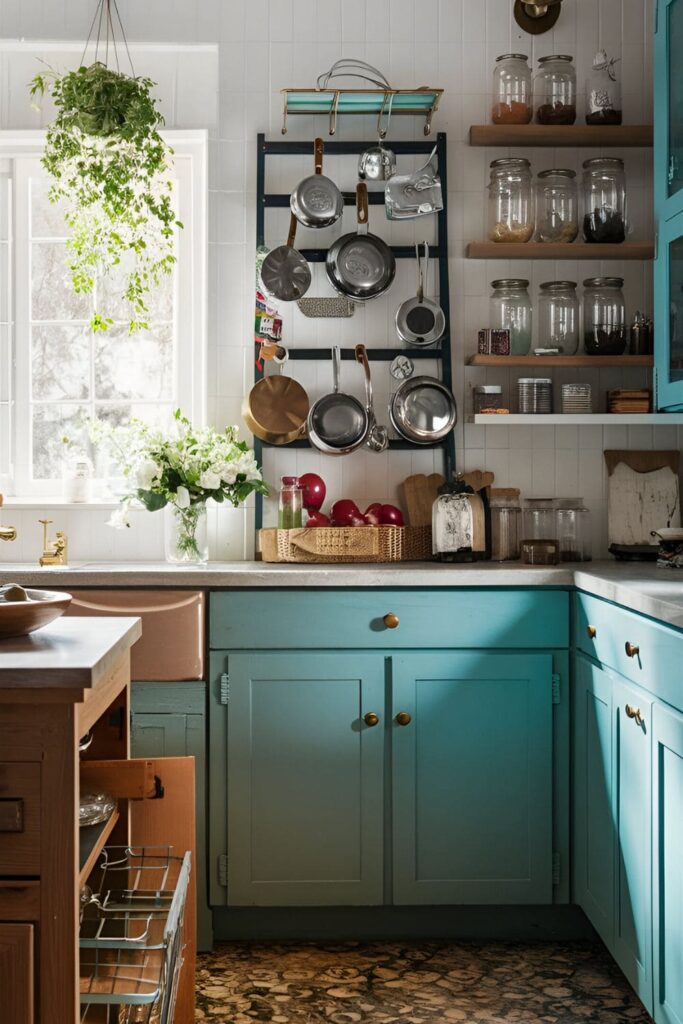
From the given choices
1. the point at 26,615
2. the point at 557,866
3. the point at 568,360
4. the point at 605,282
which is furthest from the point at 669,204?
the point at 26,615

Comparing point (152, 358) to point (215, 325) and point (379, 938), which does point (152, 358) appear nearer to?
point (215, 325)

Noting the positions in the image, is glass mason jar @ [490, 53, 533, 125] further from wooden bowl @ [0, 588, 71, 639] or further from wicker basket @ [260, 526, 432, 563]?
wooden bowl @ [0, 588, 71, 639]

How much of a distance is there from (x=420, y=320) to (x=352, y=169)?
22.0 inches

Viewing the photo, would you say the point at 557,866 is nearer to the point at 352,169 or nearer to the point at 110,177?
the point at 352,169

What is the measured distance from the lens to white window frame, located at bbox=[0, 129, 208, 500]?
3566mm

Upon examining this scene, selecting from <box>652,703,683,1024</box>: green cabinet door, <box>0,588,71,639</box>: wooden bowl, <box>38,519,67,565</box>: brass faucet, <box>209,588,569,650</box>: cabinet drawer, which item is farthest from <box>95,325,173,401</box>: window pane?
<box>652,703,683,1024</box>: green cabinet door

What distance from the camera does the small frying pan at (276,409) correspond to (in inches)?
133

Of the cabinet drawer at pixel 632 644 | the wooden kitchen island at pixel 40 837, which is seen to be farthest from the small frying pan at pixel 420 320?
the wooden kitchen island at pixel 40 837

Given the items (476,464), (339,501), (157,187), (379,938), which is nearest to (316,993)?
(379,938)

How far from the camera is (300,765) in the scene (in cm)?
289

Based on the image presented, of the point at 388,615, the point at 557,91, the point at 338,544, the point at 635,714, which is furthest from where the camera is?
the point at 557,91

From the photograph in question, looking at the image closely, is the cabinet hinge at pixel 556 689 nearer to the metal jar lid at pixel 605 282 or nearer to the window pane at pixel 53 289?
the metal jar lid at pixel 605 282

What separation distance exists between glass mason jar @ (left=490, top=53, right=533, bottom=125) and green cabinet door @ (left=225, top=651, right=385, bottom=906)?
179 centimetres

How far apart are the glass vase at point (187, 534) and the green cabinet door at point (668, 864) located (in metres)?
1.51
